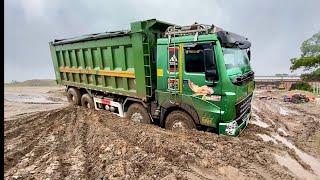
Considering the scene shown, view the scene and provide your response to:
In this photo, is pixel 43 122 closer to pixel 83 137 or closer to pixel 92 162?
pixel 83 137

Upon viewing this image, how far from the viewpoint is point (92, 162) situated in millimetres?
5277

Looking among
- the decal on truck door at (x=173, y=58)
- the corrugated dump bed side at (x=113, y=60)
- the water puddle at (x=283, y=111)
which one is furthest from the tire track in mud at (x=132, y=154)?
the water puddle at (x=283, y=111)

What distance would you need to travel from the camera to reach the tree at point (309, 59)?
81.2 ft

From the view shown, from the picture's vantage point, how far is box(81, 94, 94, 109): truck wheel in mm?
10570

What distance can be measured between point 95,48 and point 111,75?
42.5 inches

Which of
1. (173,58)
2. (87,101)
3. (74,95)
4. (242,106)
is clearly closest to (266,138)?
(242,106)

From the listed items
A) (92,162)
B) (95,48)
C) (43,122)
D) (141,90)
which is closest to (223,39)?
(141,90)

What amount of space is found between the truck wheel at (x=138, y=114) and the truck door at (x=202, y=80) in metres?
1.70

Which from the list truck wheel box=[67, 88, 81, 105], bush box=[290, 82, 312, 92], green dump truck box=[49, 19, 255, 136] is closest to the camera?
green dump truck box=[49, 19, 255, 136]

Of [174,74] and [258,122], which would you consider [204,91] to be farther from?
[258,122]

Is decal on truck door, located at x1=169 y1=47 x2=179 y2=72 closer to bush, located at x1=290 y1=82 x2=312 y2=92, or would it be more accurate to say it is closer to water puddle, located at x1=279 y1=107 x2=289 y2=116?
water puddle, located at x1=279 y1=107 x2=289 y2=116

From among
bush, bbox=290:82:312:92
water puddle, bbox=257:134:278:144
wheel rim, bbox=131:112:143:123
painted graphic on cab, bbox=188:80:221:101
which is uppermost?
painted graphic on cab, bbox=188:80:221:101

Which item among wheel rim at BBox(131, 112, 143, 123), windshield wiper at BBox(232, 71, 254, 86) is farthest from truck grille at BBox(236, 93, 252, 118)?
wheel rim at BBox(131, 112, 143, 123)

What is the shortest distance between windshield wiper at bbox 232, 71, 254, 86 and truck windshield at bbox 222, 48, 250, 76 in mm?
127
